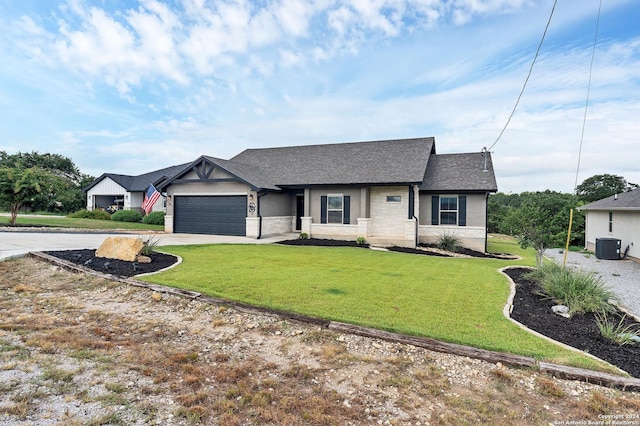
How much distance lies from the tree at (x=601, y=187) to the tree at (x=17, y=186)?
178ft

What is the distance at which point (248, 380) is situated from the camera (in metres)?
3.38

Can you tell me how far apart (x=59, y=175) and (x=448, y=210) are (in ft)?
157

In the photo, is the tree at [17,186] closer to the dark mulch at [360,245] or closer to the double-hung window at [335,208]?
the dark mulch at [360,245]

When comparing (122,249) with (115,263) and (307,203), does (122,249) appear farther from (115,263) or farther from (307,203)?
(307,203)

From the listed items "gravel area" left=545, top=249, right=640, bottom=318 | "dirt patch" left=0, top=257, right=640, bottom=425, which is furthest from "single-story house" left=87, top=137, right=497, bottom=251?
"dirt patch" left=0, top=257, right=640, bottom=425

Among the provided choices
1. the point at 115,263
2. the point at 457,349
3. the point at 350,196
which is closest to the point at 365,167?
the point at 350,196

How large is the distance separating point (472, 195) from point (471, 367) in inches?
541

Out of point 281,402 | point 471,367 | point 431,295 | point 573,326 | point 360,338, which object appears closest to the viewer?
point 281,402

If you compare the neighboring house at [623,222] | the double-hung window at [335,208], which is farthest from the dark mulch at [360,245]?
the neighboring house at [623,222]

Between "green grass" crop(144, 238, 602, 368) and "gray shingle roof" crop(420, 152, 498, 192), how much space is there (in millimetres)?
6249

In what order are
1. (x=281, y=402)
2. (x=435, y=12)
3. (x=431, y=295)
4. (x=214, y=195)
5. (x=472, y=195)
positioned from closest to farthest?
(x=281, y=402) → (x=431, y=295) → (x=435, y=12) → (x=472, y=195) → (x=214, y=195)

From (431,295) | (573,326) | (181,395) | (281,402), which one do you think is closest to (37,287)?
(181,395)

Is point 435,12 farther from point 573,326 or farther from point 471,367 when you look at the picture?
point 471,367

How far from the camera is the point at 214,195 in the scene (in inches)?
715
